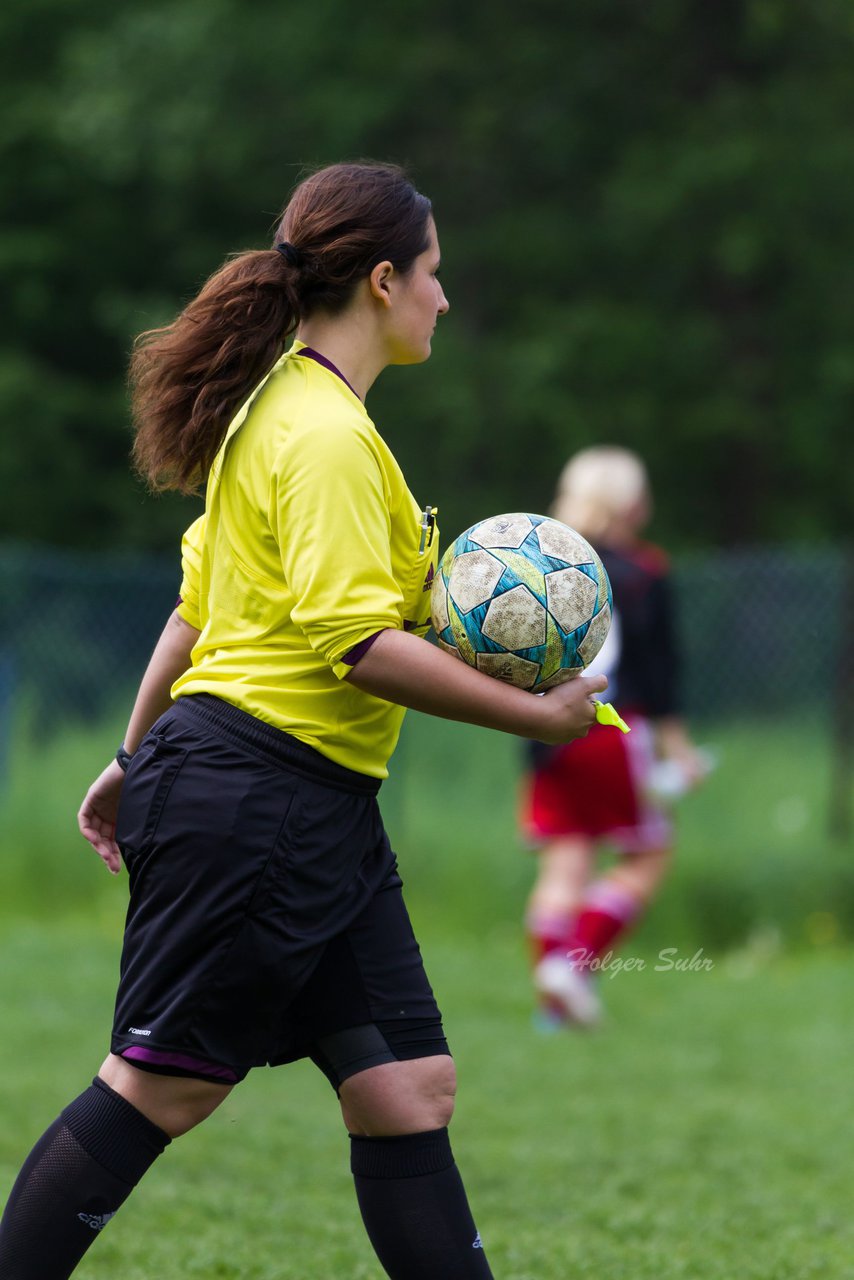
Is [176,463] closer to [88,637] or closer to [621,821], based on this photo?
[621,821]

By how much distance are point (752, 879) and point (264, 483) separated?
273 inches

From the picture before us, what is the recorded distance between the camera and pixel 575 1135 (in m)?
5.41

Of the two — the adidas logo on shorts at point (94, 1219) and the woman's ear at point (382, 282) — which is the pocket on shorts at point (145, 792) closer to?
the adidas logo on shorts at point (94, 1219)

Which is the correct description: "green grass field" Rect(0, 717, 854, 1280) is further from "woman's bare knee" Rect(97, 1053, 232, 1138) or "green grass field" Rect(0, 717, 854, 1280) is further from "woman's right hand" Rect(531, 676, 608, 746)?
"woman's right hand" Rect(531, 676, 608, 746)

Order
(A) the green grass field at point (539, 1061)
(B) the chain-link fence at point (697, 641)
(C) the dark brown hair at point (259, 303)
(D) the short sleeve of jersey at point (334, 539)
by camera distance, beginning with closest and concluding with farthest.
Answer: (D) the short sleeve of jersey at point (334, 539) < (C) the dark brown hair at point (259, 303) < (A) the green grass field at point (539, 1061) < (B) the chain-link fence at point (697, 641)

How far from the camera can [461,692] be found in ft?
8.64

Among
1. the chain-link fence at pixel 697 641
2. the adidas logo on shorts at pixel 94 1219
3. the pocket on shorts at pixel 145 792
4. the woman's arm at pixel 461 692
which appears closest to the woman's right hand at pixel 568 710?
the woman's arm at pixel 461 692

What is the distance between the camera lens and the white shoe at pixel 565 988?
7.03 metres

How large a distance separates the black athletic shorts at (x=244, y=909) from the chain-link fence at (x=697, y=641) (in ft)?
24.0

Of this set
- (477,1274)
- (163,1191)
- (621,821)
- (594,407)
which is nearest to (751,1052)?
(621,821)

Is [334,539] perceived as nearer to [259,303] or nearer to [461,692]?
[461,692]

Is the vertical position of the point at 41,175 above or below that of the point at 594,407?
above

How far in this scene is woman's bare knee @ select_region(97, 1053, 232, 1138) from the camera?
2.72 metres

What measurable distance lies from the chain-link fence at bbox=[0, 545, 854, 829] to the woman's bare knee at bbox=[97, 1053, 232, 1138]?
24.7ft
